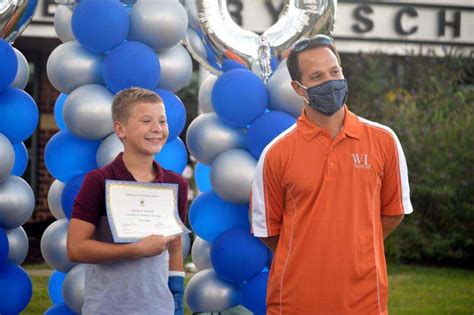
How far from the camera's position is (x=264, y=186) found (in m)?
3.68

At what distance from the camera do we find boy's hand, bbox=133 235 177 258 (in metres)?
3.59

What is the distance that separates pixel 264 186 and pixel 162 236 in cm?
43

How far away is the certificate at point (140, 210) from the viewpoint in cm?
366

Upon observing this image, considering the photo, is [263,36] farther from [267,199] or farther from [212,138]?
[267,199]

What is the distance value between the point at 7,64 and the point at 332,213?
2989mm

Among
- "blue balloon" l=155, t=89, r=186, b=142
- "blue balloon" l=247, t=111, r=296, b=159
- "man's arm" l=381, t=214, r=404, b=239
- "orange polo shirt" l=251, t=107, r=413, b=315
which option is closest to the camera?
"orange polo shirt" l=251, t=107, r=413, b=315

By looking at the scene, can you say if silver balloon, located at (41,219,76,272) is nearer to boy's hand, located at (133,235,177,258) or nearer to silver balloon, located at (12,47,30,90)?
silver balloon, located at (12,47,30,90)

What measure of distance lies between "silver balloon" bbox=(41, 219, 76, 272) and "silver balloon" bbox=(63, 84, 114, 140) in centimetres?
66

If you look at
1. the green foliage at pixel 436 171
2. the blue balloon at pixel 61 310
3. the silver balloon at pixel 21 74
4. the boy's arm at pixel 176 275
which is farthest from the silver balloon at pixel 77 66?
the green foliage at pixel 436 171

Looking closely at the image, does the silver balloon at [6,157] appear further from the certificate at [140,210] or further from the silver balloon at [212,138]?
the certificate at [140,210]

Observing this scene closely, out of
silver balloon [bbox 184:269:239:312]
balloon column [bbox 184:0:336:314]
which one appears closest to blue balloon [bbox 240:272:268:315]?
balloon column [bbox 184:0:336:314]

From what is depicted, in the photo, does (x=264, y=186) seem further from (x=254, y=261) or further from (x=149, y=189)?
(x=254, y=261)

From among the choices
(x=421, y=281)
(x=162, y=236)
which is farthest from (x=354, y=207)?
(x=421, y=281)

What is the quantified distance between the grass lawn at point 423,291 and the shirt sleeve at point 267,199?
5242 millimetres
